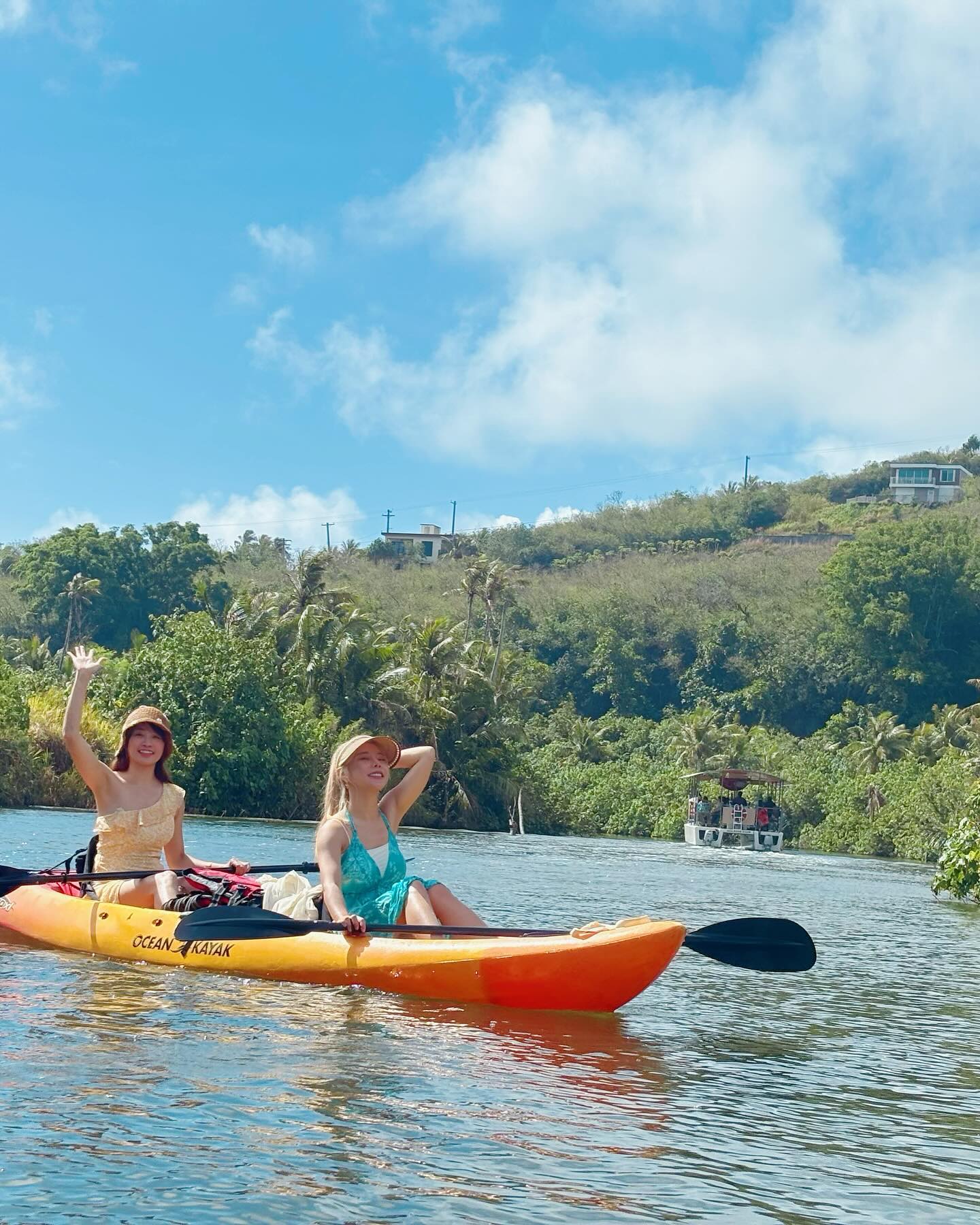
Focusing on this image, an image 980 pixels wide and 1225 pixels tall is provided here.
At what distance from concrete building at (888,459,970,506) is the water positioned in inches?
4987

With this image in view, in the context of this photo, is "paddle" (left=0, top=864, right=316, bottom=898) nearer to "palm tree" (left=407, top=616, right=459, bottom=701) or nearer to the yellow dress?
the yellow dress

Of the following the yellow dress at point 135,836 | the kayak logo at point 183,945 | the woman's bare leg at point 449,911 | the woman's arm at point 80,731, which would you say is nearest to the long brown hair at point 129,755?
the woman's arm at point 80,731

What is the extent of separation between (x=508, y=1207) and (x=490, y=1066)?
244 cm

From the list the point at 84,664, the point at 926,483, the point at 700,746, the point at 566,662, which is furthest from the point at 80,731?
the point at 926,483

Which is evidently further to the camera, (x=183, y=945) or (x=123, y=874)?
(x=123, y=874)

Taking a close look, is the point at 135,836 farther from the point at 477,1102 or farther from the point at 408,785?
the point at 477,1102

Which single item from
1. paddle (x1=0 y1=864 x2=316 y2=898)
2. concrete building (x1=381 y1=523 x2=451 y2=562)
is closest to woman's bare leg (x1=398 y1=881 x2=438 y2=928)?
paddle (x1=0 y1=864 x2=316 y2=898)

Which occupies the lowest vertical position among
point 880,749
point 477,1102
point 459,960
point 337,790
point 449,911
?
point 477,1102

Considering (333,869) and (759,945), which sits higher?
(333,869)

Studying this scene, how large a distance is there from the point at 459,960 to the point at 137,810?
2.91m

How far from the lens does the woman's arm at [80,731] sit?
31.1 feet

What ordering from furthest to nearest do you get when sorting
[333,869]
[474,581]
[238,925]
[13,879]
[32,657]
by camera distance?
1. [474,581]
2. [32,657]
3. [13,879]
4. [238,925]
5. [333,869]

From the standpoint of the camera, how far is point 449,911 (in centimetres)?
975

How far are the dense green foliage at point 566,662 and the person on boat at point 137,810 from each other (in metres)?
15.3
